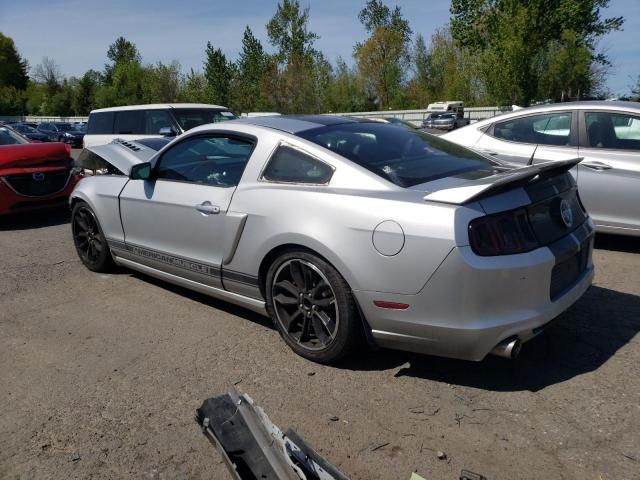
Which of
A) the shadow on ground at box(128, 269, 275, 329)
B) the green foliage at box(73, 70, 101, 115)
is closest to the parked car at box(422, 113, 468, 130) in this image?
the shadow on ground at box(128, 269, 275, 329)

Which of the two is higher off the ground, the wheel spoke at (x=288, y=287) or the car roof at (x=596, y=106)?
the car roof at (x=596, y=106)

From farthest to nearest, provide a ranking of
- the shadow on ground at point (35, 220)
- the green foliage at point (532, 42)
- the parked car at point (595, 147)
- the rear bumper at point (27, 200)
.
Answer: the green foliage at point (532, 42), the shadow on ground at point (35, 220), the rear bumper at point (27, 200), the parked car at point (595, 147)

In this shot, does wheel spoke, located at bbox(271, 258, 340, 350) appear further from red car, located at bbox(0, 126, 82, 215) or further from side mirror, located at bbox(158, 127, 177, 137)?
side mirror, located at bbox(158, 127, 177, 137)

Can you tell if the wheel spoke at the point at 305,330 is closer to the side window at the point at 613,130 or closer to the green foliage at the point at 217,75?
the side window at the point at 613,130

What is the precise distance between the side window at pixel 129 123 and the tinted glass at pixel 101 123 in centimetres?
22

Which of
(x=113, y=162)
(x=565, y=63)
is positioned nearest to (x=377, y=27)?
(x=565, y=63)

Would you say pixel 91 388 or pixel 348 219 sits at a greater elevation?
pixel 348 219

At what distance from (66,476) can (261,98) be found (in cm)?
4677

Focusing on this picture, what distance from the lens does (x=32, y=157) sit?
7.98m

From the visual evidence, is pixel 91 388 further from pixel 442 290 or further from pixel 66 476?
pixel 442 290

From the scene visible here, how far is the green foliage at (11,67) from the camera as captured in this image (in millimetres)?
88812

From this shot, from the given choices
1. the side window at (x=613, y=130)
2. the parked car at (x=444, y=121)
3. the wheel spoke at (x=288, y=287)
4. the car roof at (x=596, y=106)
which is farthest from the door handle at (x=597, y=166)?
the parked car at (x=444, y=121)

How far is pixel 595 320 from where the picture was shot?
3.94 m

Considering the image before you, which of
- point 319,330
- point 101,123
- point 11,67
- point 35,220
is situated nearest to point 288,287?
point 319,330
